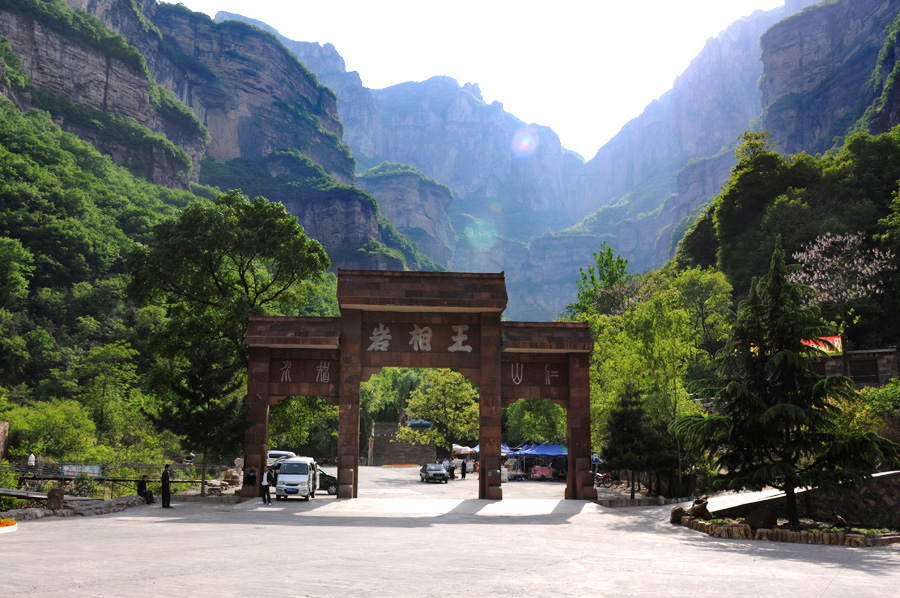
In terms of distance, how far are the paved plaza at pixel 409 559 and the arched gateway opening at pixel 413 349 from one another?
20.9 ft

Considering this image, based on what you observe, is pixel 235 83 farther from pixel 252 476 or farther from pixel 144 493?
pixel 144 493

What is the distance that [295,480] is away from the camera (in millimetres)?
23750

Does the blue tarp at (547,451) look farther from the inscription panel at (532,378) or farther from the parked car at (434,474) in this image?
the inscription panel at (532,378)

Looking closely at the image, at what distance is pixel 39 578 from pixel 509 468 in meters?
42.1

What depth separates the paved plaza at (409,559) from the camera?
25.0 ft

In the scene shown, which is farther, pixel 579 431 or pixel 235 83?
pixel 235 83

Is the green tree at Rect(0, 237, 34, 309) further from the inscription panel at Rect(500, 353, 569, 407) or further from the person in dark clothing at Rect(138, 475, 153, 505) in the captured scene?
the inscription panel at Rect(500, 353, 569, 407)

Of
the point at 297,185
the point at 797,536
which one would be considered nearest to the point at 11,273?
the point at 797,536

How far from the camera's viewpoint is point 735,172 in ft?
198

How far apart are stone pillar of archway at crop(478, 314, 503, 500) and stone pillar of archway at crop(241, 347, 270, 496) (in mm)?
7936

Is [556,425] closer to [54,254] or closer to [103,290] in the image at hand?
[103,290]

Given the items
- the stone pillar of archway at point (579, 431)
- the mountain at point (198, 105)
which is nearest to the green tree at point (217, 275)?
the stone pillar of archway at point (579, 431)

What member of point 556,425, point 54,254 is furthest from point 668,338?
point 54,254

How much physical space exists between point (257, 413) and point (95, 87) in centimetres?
9231
